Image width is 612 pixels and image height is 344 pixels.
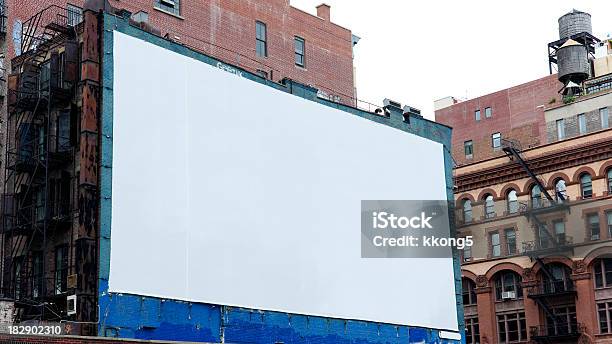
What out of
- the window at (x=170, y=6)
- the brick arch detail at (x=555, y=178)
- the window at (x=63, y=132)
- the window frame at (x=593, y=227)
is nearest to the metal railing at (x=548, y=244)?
the window frame at (x=593, y=227)

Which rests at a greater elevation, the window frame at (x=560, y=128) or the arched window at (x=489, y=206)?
the window frame at (x=560, y=128)

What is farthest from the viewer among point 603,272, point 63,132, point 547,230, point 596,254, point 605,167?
point 547,230

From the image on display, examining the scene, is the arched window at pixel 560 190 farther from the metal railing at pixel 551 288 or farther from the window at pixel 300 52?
the window at pixel 300 52

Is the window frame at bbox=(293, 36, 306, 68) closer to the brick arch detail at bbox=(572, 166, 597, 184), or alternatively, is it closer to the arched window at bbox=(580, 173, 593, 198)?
the brick arch detail at bbox=(572, 166, 597, 184)

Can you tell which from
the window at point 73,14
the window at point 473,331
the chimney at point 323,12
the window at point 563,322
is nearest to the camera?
the window at point 73,14

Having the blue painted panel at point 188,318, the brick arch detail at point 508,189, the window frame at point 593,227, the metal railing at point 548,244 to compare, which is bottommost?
the blue painted panel at point 188,318

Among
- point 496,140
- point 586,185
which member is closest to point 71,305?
point 586,185

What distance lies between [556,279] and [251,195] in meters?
31.7

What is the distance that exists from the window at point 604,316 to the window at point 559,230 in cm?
524

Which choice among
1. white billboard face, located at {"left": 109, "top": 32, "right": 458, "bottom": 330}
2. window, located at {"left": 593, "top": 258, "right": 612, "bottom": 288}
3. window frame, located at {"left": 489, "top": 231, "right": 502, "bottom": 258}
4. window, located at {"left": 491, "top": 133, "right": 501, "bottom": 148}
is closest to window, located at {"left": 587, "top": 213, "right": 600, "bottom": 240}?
window, located at {"left": 593, "top": 258, "right": 612, "bottom": 288}

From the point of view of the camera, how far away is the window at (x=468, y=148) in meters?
88.4

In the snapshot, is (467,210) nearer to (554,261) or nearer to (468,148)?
(554,261)

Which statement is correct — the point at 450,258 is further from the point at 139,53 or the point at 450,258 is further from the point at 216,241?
the point at 139,53

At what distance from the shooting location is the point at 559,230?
67.7m
